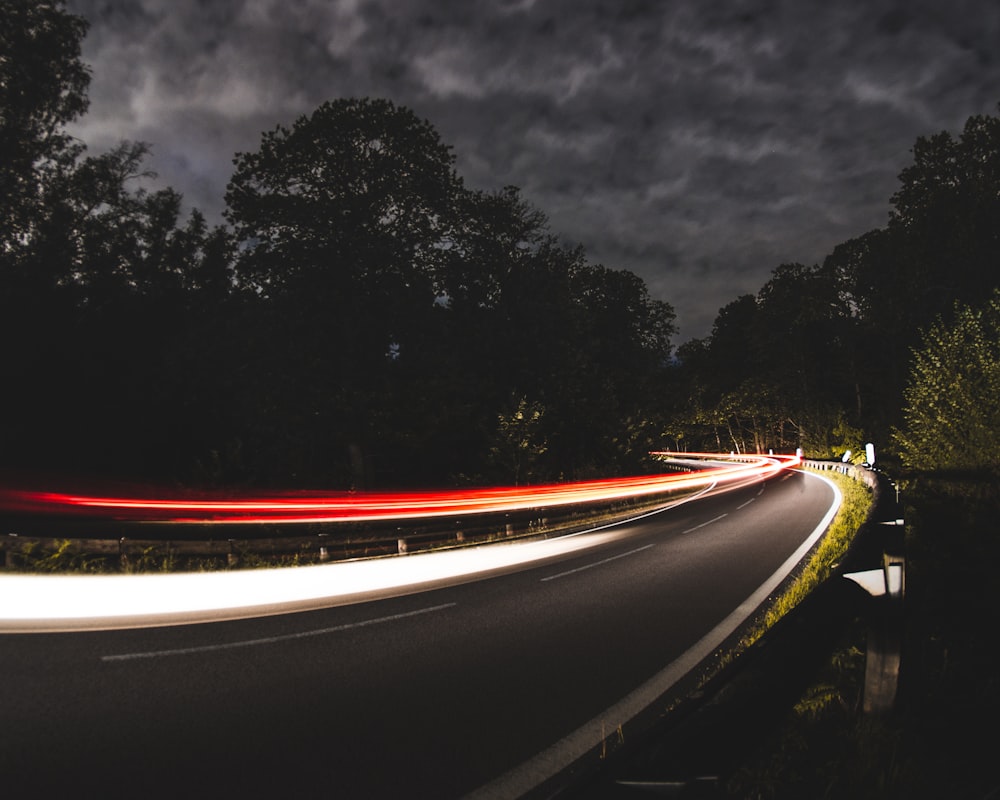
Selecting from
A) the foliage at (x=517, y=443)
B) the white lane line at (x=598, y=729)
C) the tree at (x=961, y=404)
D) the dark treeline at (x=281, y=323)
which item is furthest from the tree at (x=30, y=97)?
the tree at (x=961, y=404)

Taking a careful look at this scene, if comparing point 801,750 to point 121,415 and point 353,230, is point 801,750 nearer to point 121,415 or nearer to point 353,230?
point 353,230

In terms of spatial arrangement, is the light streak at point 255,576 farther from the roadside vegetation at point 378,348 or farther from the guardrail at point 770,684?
the guardrail at point 770,684

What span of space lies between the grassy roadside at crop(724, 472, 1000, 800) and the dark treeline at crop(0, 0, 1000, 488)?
1327cm

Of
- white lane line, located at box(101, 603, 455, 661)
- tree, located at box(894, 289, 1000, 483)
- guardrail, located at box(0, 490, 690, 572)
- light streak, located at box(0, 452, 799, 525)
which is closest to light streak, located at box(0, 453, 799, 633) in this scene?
light streak, located at box(0, 452, 799, 525)

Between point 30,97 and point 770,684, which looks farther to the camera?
point 30,97

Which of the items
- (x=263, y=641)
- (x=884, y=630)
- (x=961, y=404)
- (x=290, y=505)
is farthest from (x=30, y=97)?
(x=961, y=404)

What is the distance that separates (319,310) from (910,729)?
20.2 m

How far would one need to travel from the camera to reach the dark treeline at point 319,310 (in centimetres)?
1981

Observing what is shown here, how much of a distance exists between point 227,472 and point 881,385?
5321 centimetres

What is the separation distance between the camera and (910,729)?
321cm

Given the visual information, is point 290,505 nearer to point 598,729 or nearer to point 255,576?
point 255,576

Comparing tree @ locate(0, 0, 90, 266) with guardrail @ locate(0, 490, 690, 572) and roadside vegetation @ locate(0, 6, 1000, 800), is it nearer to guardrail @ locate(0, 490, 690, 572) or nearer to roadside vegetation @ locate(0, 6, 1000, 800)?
roadside vegetation @ locate(0, 6, 1000, 800)

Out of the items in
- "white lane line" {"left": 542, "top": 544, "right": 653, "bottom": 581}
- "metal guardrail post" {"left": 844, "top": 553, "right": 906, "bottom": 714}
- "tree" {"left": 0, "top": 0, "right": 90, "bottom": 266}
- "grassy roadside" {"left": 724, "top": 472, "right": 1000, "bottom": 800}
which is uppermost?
"tree" {"left": 0, "top": 0, "right": 90, "bottom": 266}

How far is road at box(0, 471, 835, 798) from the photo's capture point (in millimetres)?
3681
